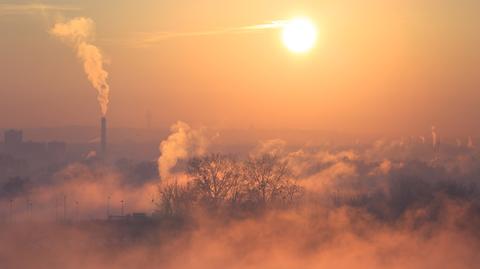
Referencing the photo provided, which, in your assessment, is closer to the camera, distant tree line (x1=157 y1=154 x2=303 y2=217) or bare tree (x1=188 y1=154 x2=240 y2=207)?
distant tree line (x1=157 y1=154 x2=303 y2=217)

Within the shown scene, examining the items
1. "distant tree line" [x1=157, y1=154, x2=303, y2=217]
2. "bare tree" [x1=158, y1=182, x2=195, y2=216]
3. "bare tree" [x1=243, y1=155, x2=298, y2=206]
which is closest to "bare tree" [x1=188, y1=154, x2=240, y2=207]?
"distant tree line" [x1=157, y1=154, x2=303, y2=217]

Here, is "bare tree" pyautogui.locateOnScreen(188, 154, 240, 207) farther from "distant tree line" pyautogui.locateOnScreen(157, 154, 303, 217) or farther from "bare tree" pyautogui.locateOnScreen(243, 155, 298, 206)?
"bare tree" pyautogui.locateOnScreen(243, 155, 298, 206)

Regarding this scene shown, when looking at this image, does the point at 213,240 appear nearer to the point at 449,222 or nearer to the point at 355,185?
the point at 449,222

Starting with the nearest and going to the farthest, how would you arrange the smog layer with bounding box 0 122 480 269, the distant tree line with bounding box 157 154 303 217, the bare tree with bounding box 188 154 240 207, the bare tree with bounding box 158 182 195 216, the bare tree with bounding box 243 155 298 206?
the smog layer with bounding box 0 122 480 269 < the distant tree line with bounding box 157 154 303 217 < the bare tree with bounding box 158 182 195 216 < the bare tree with bounding box 188 154 240 207 < the bare tree with bounding box 243 155 298 206

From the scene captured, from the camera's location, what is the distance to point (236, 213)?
6100 centimetres

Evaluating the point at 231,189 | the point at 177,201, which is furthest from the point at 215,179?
the point at 177,201

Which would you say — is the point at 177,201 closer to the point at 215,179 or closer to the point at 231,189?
the point at 215,179

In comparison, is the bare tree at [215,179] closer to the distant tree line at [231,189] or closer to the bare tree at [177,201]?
the distant tree line at [231,189]

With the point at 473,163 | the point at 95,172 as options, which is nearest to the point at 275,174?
the point at 473,163

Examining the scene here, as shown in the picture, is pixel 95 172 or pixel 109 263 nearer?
pixel 109 263

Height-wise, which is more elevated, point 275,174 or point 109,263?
point 275,174

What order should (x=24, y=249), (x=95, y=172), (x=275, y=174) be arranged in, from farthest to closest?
(x=95, y=172) < (x=275, y=174) < (x=24, y=249)

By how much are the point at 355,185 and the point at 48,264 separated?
48.6 m

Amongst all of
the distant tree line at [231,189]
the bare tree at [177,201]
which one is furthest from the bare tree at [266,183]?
the bare tree at [177,201]
